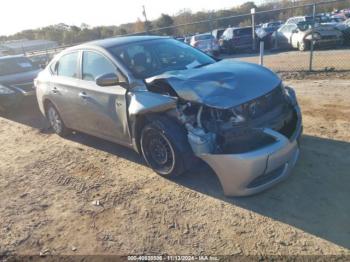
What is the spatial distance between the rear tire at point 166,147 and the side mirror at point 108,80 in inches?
28.1

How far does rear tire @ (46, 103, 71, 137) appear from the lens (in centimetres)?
641

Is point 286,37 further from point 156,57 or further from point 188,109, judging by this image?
point 188,109

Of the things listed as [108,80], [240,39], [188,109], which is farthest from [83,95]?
[240,39]

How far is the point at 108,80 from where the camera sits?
4.30 metres

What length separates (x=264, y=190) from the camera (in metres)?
3.74

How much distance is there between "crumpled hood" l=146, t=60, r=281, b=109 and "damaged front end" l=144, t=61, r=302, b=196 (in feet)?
0.06

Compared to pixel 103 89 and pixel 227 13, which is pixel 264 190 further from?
pixel 227 13

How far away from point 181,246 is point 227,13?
45.0 metres

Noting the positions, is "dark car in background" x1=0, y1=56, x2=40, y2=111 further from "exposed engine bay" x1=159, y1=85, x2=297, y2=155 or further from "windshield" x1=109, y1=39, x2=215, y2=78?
"exposed engine bay" x1=159, y1=85, x2=297, y2=155

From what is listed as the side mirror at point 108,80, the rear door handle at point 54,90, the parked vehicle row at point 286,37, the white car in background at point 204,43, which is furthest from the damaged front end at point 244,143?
the white car in background at point 204,43

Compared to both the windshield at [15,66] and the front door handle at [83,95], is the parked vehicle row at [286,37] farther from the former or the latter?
the front door handle at [83,95]

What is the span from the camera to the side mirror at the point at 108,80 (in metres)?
4.29

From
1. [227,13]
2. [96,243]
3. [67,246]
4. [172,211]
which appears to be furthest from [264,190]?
[227,13]

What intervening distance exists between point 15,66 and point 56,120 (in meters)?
4.80
